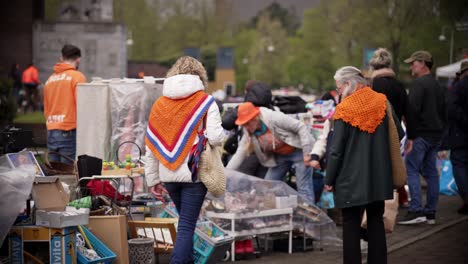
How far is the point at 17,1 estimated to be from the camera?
47469 millimetres

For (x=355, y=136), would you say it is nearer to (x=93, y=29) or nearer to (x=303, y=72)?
(x=93, y=29)

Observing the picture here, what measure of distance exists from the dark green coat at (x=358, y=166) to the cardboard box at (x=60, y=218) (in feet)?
6.43

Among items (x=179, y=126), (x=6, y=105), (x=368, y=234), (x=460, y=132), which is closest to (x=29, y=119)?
(x=6, y=105)

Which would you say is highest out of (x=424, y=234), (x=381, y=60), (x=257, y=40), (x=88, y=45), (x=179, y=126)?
(x=257, y=40)

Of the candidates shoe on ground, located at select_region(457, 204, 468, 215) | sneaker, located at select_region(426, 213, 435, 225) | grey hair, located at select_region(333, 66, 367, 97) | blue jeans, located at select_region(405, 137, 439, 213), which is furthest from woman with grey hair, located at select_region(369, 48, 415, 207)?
grey hair, located at select_region(333, 66, 367, 97)

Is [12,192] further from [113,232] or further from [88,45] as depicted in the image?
[88,45]

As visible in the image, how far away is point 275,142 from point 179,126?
2.94m

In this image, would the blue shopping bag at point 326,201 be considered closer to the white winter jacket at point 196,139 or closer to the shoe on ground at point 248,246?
the shoe on ground at point 248,246

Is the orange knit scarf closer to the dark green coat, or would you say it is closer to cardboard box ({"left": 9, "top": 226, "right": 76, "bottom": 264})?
the dark green coat

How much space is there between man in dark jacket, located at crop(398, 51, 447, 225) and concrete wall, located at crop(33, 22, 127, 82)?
1449 inches

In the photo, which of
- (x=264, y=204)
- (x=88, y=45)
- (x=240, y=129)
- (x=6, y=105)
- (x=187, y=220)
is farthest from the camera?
(x=88, y=45)

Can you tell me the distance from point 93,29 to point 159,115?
40.7 metres

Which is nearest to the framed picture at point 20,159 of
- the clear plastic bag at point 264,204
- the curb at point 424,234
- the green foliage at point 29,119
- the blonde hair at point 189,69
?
the blonde hair at point 189,69

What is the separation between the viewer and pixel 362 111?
6.52m
